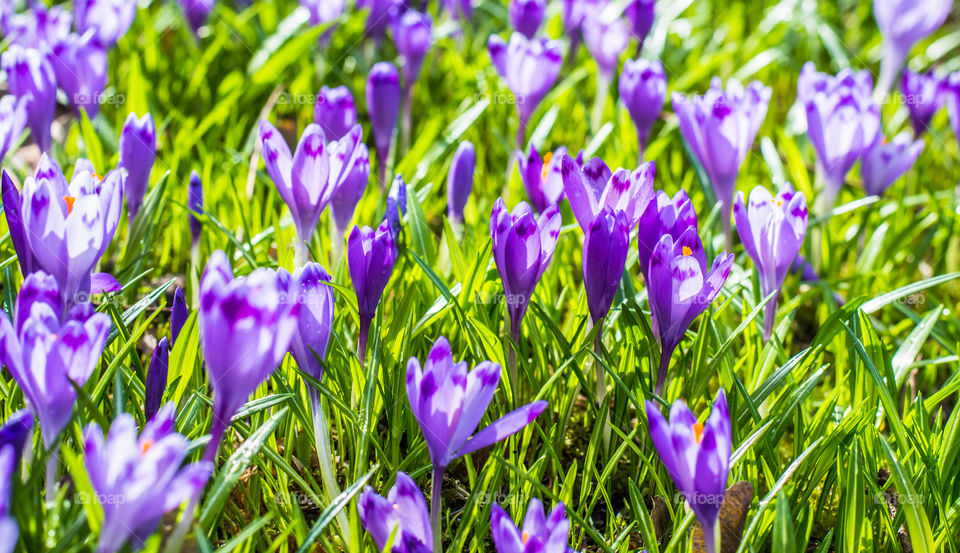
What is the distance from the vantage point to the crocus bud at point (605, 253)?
1.36 meters

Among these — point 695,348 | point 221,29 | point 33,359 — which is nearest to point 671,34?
point 221,29

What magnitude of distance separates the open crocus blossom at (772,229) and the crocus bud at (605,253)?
29 cm

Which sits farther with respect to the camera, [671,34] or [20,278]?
[671,34]

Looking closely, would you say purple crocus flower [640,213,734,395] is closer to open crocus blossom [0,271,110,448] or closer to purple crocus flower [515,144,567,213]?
purple crocus flower [515,144,567,213]

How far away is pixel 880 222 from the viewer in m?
2.31

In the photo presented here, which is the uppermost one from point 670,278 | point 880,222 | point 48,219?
point 48,219

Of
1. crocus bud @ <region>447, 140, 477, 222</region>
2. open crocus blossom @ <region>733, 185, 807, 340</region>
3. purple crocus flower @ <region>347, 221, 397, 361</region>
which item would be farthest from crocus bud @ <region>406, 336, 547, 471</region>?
crocus bud @ <region>447, 140, 477, 222</region>

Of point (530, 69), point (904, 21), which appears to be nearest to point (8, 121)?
point (530, 69)

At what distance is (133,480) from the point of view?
34.4 inches

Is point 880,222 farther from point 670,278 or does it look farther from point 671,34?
point 671,34

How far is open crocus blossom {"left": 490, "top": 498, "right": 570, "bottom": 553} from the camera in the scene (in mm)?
1042

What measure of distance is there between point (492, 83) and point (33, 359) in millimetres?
2010

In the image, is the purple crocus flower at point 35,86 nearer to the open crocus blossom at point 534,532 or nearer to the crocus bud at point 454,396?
the crocus bud at point 454,396

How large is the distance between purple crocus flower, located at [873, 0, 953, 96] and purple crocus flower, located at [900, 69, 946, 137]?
0.39 meters
